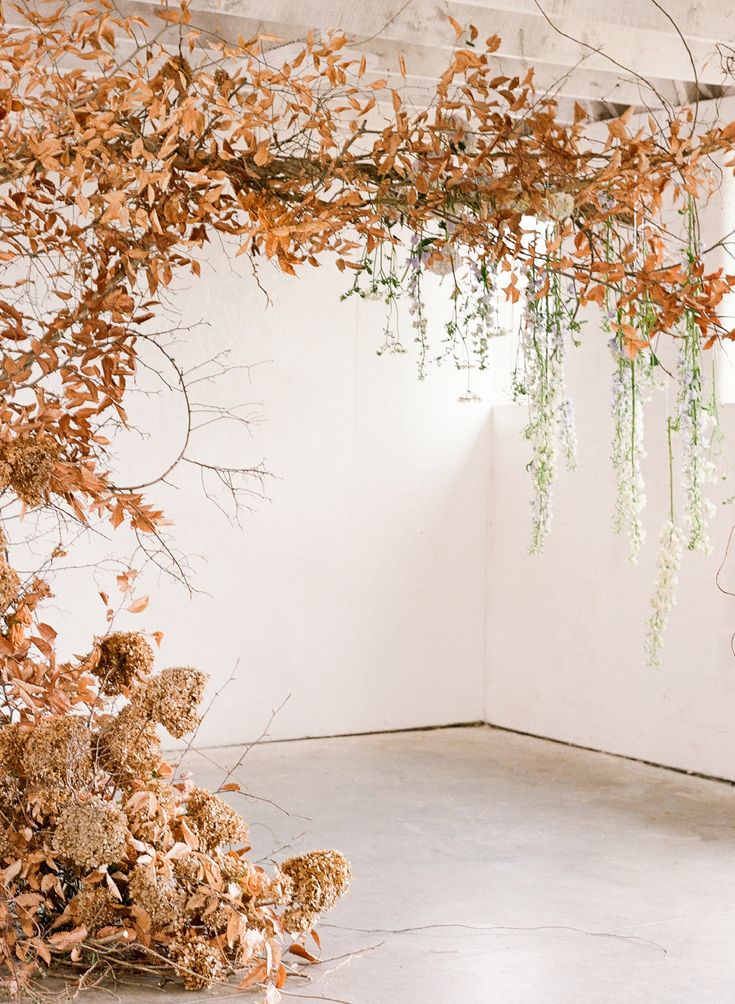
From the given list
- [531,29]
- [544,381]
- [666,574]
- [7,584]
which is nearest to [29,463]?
[7,584]

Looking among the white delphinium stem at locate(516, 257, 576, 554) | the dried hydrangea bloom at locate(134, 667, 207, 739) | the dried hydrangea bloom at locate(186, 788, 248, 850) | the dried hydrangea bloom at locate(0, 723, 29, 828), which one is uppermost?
the white delphinium stem at locate(516, 257, 576, 554)

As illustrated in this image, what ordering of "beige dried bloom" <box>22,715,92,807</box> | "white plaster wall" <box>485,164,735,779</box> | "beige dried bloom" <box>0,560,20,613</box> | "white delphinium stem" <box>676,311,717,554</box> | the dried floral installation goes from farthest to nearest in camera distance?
1. "white plaster wall" <box>485,164,735,779</box>
2. "white delphinium stem" <box>676,311,717,554</box>
3. "beige dried bloom" <box>22,715,92,807</box>
4. "beige dried bloom" <box>0,560,20,613</box>
5. the dried floral installation

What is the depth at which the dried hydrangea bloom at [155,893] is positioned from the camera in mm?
3105

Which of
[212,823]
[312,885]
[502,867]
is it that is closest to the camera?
[212,823]

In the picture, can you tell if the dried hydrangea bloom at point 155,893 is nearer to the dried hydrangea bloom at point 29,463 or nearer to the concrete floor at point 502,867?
the concrete floor at point 502,867

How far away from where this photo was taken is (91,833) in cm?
296

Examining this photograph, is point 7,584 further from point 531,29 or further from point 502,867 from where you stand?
point 531,29

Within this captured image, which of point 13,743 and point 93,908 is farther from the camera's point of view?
point 93,908

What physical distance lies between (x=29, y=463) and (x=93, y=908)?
1.23 m

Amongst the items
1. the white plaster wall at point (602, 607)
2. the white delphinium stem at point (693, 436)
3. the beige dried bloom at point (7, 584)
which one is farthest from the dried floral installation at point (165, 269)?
the white plaster wall at point (602, 607)

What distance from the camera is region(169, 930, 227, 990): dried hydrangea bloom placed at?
3.28 m

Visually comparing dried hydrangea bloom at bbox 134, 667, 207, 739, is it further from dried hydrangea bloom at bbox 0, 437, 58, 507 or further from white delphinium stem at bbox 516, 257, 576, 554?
white delphinium stem at bbox 516, 257, 576, 554

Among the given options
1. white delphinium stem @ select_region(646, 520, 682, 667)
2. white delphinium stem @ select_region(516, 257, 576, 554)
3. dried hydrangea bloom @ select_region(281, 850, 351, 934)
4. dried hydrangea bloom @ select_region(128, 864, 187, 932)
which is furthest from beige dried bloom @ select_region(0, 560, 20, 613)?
white delphinium stem @ select_region(646, 520, 682, 667)

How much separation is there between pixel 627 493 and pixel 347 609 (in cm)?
340
